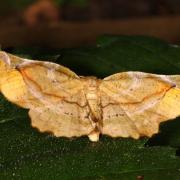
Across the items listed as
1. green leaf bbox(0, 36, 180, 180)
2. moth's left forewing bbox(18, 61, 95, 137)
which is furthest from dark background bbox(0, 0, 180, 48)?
moth's left forewing bbox(18, 61, 95, 137)

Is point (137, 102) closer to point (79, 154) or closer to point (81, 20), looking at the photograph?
point (79, 154)

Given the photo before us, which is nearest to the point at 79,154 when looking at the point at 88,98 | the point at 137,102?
the point at 88,98

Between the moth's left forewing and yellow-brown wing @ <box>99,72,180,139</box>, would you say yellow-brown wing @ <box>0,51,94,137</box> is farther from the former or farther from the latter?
yellow-brown wing @ <box>99,72,180,139</box>

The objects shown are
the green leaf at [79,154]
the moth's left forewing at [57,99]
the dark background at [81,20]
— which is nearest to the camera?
the green leaf at [79,154]

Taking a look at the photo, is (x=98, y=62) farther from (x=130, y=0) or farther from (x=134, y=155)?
(x=130, y=0)

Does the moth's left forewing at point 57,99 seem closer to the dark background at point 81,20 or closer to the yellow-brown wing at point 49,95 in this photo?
the yellow-brown wing at point 49,95

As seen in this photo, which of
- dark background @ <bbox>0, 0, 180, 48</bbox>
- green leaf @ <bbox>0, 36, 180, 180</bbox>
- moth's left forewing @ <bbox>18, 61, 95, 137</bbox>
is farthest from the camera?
dark background @ <bbox>0, 0, 180, 48</bbox>

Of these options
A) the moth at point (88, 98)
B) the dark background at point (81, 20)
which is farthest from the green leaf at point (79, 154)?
the dark background at point (81, 20)
